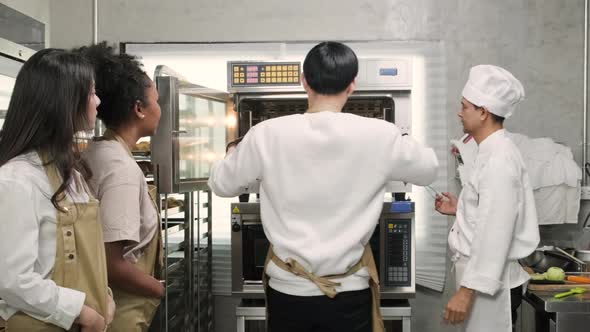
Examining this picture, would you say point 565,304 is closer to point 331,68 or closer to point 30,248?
point 331,68

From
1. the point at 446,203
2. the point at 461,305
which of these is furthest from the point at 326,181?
the point at 446,203

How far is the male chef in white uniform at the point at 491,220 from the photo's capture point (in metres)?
2.00

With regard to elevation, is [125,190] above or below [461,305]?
above

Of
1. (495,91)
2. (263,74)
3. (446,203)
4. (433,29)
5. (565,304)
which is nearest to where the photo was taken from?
(495,91)

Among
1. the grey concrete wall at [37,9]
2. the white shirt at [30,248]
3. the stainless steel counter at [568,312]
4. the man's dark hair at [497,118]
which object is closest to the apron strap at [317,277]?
the white shirt at [30,248]

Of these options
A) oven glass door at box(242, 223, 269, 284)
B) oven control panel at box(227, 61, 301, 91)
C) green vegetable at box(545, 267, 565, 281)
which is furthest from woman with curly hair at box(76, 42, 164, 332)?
green vegetable at box(545, 267, 565, 281)

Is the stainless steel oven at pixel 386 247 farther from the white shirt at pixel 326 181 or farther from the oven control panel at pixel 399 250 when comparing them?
the white shirt at pixel 326 181

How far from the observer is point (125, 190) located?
5.51 ft

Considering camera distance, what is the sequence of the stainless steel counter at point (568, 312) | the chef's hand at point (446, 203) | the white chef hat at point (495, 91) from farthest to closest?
the chef's hand at point (446, 203)
the stainless steel counter at point (568, 312)
the white chef hat at point (495, 91)

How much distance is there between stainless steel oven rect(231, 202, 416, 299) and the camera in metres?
2.62

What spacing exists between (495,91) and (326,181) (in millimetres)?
936

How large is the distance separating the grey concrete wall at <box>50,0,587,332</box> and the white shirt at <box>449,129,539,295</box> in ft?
5.08

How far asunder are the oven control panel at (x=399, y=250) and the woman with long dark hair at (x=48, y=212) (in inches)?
59.3

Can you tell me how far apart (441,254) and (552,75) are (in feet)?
4.30
